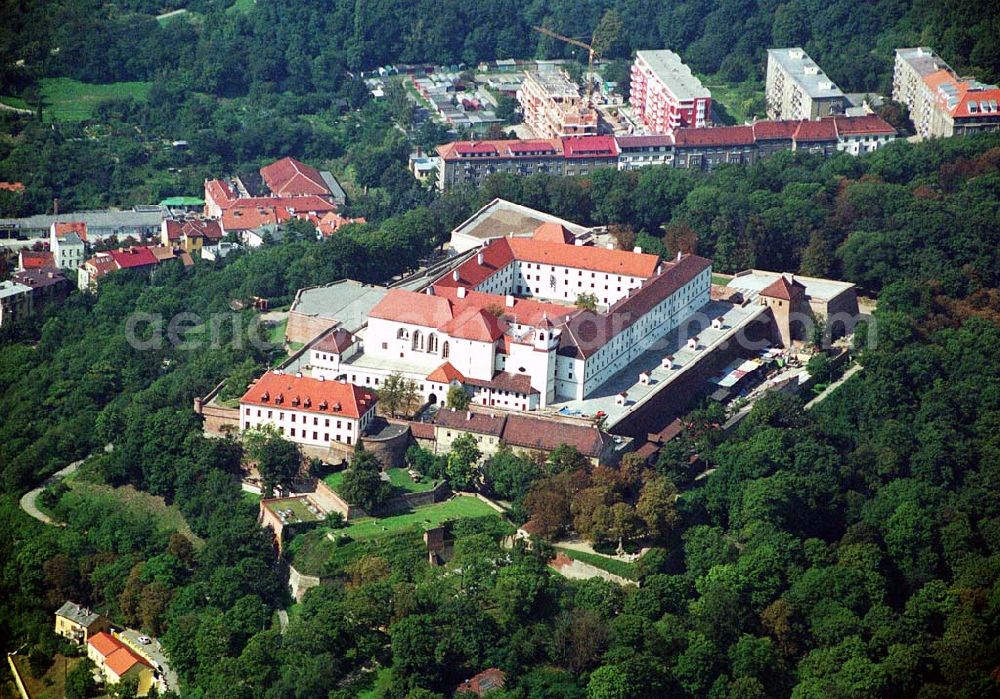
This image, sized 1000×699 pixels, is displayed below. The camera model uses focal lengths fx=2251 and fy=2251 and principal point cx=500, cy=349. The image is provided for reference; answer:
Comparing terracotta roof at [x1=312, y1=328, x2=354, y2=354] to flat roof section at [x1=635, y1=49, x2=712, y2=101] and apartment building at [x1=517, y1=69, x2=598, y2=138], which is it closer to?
apartment building at [x1=517, y1=69, x2=598, y2=138]

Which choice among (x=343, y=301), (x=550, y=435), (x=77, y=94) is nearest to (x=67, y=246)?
(x=343, y=301)

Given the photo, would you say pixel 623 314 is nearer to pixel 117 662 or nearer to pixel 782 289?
pixel 782 289

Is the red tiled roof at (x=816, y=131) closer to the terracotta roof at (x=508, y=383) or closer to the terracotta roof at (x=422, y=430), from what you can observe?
the terracotta roof at (x=508, y=383)

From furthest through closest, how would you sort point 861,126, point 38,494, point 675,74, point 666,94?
point 675,74 < point 666,94 < point 861,126 < point 38,494

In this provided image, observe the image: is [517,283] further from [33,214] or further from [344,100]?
[344,100]

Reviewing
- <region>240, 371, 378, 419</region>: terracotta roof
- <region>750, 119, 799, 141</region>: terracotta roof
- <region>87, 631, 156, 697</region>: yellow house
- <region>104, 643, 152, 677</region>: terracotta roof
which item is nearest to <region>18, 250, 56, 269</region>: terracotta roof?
<region>240, 371, 378, 419</region>: terracotta roof

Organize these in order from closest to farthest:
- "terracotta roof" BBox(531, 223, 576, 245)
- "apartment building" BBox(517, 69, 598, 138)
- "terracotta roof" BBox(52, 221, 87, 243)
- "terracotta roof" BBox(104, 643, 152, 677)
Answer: "terracotta roof" BBox(104, 643, 152, 677)
"terracotta roof" BBox(531, 223, 576, 245)
"terracotta roof" BBox(52, 221, 87, 243)
"apartment building" BBox(517, 69, 598, 138)
